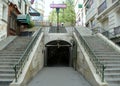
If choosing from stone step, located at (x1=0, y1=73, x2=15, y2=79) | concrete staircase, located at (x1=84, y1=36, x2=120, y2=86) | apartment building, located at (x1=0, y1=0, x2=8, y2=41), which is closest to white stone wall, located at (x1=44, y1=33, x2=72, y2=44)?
concrete staircase, located at (x1=84, y1=36, x2=120, y2=86)

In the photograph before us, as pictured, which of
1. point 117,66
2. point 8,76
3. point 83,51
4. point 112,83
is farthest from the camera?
point 83,51

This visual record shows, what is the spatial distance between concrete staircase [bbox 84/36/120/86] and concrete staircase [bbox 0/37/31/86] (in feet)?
15.5

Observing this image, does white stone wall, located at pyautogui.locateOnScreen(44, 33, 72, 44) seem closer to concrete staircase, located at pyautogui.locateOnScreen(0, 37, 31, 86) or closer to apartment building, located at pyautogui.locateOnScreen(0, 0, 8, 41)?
concrete staircase, located at pyautogui.locateOnScreen(0, 37, 31, 86)

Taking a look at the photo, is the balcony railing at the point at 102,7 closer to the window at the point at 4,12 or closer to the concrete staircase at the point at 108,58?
the concrete staircase at the point at 108,58

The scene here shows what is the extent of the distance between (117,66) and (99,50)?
319 centimetres

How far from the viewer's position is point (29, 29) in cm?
2850

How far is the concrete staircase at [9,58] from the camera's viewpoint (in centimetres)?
1095

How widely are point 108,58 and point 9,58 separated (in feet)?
19.4

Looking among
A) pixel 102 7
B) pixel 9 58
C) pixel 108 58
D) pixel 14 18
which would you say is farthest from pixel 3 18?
pixel 102 7

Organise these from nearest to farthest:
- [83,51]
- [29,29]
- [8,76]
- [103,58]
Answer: [8,76]
[103,58]
[83,51]
[29,29]

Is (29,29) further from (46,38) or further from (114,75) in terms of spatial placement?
(114,75)

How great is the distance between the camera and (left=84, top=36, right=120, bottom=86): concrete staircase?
35.5 feet

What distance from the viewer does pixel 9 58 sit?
13781 mm

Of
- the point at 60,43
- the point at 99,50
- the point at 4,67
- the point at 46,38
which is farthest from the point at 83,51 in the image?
the point at 60,43
